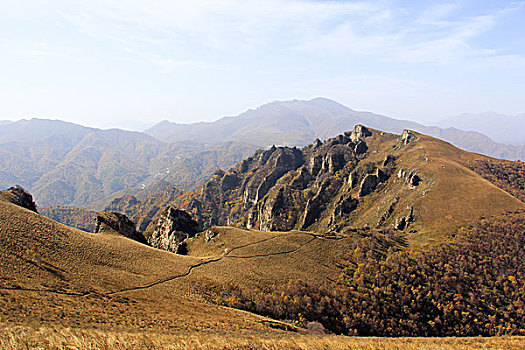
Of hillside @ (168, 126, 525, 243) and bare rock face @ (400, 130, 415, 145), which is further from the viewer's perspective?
bare rock face @ (400, 130, 415, 145)

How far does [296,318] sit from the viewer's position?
159ft

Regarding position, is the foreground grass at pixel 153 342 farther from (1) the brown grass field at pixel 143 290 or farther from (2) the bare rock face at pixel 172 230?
(2) the bare rock face at pixel 172 230

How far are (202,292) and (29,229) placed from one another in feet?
96.8

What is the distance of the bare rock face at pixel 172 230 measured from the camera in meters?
93.0

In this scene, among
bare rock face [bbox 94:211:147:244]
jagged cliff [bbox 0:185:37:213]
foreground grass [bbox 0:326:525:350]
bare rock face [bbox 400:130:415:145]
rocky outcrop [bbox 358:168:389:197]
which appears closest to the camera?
foreground grass [bbox 0:326:525:350]

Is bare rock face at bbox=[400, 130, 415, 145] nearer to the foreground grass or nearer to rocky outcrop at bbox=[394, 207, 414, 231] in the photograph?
rocky outcrop at bbox=[394, 207, 414, 231]

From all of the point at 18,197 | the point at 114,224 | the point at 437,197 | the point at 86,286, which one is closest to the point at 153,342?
the point at 86,286

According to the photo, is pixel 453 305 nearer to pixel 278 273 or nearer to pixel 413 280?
pixel 413 280

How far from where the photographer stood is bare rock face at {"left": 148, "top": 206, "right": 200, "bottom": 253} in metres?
93.0

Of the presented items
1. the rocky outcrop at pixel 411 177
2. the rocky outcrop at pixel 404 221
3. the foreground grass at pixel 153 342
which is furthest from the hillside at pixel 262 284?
the rocky outcrop at pixel 411 177

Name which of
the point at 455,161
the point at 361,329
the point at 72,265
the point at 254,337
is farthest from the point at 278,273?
the point at 455,161

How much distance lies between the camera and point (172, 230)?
97125 millimetres

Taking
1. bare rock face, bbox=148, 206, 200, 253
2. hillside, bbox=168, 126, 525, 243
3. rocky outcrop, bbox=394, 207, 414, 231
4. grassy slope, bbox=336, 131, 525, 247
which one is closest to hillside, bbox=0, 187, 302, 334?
bare rock face, bbox=148, 206, 200, 253

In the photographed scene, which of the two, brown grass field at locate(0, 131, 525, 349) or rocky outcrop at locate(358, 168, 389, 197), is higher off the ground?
rocky outcrop at locate(358, 168, 389, 197)
